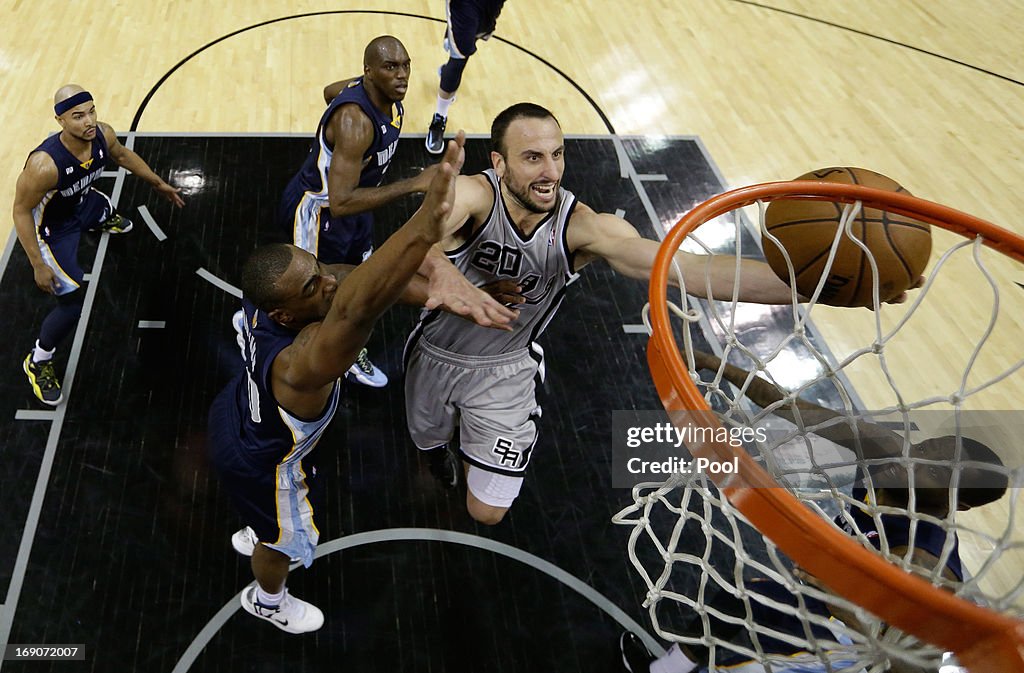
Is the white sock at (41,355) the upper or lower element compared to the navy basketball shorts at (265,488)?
lower

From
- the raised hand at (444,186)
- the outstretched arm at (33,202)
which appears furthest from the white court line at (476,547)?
the raised hand at (444,186)

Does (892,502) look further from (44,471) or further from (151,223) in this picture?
(151,223)

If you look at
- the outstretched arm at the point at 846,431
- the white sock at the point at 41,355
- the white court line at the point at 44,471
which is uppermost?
the outstretched arm at the point at 846,431

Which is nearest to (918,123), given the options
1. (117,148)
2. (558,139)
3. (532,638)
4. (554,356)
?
(554,356)

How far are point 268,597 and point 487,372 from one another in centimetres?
119

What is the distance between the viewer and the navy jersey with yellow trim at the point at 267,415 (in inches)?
100

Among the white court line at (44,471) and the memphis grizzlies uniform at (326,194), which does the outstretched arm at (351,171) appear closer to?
the memphis grizzlies uniform at (326,194)

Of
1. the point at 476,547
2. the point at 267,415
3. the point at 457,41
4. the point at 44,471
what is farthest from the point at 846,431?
the point at 457,41

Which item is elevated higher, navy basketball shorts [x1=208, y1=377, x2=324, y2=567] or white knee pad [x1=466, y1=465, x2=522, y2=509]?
navy basketball shorts [x1=208, y1=377, x2=324, y2=567]

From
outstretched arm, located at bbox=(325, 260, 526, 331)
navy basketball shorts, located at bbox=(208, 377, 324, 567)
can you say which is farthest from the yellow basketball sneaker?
outstretched arm, located at bbox=(325, 260, 526, 331)

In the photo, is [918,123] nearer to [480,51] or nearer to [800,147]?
[800,147]

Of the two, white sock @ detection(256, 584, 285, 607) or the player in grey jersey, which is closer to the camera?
the player in grey jersey

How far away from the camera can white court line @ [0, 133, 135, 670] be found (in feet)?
10.3

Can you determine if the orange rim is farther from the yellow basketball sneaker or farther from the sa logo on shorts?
the yellow basketball sneaker
